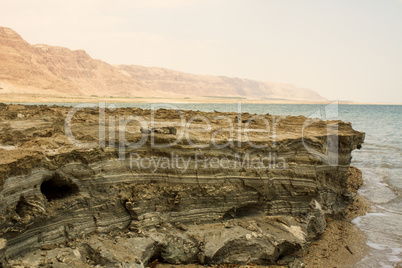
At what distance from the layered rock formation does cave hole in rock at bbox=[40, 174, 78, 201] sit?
2 cm

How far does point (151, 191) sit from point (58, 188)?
1.53 metres

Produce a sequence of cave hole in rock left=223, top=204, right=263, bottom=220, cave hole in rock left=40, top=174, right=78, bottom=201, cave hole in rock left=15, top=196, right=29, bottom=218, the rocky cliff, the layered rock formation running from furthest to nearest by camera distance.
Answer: the rocky cliff, cave hole in rock left=223, top=204, right=263, bottom=220, cave hole in rock left=40, top=174, right=78, bottom=201, the layered rock formation, cave hole in rock left=15, top=196, right=29, bottom=218

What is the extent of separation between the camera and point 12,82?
80.4 m

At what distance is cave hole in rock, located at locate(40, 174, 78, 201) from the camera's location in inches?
212

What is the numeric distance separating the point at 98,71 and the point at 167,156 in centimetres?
12232

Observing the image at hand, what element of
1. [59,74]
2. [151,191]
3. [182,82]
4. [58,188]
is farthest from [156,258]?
[182,82]

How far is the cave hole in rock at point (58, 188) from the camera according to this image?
17.7 feet

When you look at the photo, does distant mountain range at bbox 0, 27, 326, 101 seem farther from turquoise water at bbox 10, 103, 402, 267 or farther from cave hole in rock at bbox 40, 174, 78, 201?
cave hole in rock at bbox 40, 174, 78, 201

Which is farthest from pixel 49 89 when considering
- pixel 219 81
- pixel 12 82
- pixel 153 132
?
pixel 219 81

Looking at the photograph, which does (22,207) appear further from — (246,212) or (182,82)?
(182,82)

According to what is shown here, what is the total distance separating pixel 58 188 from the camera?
220 inches

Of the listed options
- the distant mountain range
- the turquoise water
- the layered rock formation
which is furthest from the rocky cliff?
the layered rock formation

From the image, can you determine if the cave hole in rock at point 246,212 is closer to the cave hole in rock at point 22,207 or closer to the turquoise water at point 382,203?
the turquoise water at point 382,203

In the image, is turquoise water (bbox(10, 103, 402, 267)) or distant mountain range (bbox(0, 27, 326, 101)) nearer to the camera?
turquoise water (bbox(10, 103, 402, 267))
